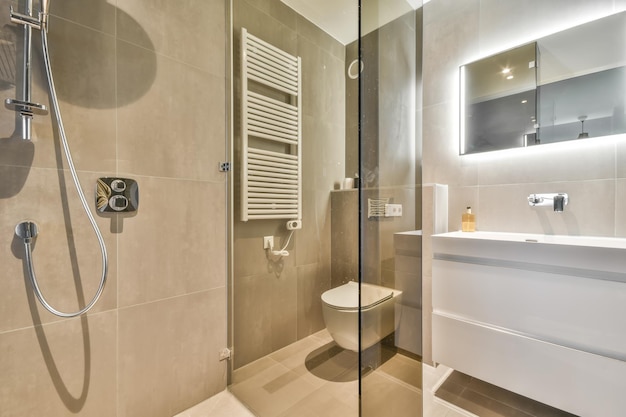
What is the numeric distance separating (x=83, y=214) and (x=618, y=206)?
2.46 m

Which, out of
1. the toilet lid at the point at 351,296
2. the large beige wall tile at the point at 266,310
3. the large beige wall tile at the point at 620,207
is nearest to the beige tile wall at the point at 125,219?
the large beige wall tile at the point at 266,310

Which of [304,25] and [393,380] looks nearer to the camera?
[393,380]

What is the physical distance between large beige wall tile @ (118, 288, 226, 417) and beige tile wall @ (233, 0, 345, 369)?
13cm

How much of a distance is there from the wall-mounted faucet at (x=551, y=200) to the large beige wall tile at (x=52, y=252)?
215 cm

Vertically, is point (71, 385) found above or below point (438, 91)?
below

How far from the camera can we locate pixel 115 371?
1.19 metres

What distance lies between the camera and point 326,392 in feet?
4.33

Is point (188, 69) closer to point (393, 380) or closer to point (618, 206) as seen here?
point (393, 380)

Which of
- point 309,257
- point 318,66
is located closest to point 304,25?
point 318,66

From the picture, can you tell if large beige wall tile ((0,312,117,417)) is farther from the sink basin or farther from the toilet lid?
the sink basin

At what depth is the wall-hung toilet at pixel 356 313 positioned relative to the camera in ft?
3.16

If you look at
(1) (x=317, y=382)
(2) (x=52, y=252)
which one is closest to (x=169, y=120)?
(2) (x=52, y=252)

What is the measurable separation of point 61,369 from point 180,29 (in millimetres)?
1605

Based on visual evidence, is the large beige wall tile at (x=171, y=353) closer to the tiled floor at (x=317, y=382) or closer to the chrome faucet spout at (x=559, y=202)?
the tiled floor at (x=317, y=382)
